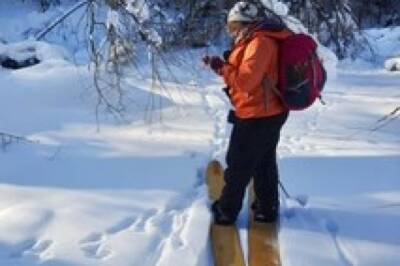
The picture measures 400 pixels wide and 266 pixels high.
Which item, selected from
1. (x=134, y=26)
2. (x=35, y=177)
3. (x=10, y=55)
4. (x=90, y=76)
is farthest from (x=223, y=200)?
(x=10, y=55)

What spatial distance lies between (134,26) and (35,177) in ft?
5.82

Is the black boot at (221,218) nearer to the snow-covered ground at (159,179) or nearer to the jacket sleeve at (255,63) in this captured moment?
the snow-covered ground at (159,179)

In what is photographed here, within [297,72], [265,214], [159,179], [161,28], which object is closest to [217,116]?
[161,28]

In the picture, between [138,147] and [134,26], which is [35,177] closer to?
[138,147]

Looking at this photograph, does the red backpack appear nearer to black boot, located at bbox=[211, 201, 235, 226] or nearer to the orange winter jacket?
the orange winter jacket

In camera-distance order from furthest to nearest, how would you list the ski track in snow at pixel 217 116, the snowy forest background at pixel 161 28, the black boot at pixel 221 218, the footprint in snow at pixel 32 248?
1. the ski track in snow at pixel 217 116
2. the snowy forest background at pixel 161 28
3. the black boot at pixel 221 218
4. the footprint in snow at pixel 32 248

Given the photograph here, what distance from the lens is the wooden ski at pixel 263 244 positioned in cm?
468

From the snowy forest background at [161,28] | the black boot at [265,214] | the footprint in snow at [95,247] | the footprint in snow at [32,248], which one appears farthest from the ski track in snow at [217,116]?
the footprint in snow at [32,248]

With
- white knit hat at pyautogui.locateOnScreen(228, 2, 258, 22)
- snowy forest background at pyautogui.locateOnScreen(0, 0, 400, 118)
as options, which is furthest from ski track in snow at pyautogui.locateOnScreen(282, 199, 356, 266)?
snowy forest background at pyautogui.locateOnScreen(0, 0, 400, 118)

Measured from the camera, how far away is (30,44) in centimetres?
1500

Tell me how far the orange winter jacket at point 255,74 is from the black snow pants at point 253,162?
0.09m

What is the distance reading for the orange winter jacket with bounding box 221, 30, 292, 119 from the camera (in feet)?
15.3

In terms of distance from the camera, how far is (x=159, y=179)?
20.2 ft

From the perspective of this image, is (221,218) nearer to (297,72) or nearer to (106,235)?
(106,235)
